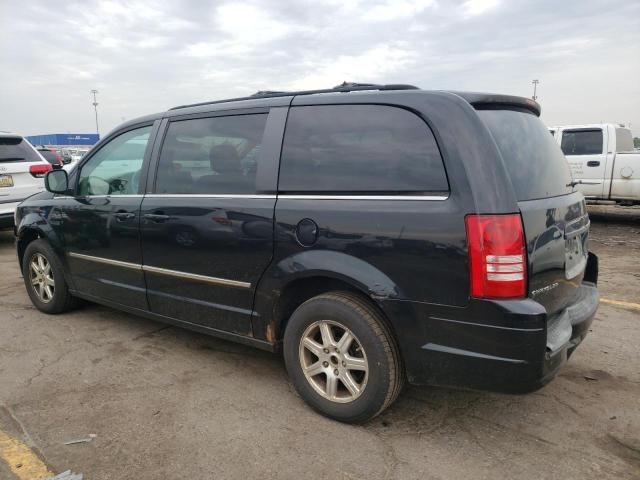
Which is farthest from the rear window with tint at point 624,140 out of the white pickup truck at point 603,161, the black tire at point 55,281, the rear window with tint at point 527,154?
the black tire at point 55,281

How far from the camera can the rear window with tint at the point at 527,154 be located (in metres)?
2.46

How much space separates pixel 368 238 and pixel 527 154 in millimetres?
973

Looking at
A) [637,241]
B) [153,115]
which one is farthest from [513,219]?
[637,241]

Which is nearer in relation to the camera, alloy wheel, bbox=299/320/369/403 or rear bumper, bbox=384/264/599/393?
rear bumper, bbox=384/264/599/393

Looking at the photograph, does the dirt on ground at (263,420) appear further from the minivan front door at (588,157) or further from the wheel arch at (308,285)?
the minivan front door at (588,157)

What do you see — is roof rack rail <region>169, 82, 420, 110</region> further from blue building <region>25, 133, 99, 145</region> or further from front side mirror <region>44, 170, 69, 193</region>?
blue building <region>25, 133, 99, 145</region>

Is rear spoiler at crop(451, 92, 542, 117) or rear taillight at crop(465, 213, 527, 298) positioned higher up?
rear spoiler at crop(451, 92, 542, 117)

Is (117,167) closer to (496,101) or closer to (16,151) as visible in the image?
(496,101)

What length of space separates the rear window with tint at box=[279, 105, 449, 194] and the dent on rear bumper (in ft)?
1.99

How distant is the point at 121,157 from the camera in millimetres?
4031

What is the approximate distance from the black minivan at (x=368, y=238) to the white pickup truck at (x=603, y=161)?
8154mm

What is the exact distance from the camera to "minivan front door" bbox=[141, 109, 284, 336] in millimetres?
3002

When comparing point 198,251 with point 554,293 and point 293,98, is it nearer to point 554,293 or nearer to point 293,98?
point 293,98

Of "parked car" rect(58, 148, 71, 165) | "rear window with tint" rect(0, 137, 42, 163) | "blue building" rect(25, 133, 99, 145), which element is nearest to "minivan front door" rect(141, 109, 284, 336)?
"rear window with tint" rect(0, 137, 42, 163)
